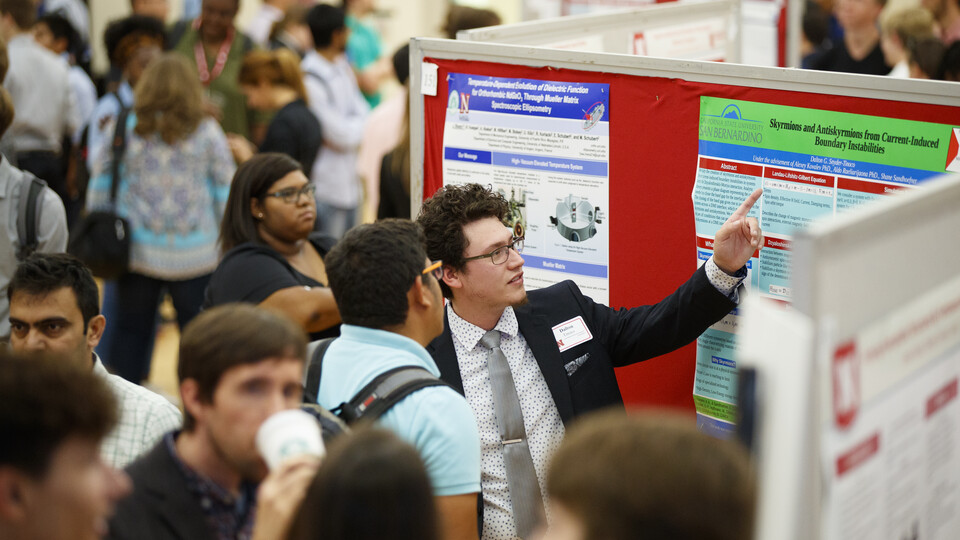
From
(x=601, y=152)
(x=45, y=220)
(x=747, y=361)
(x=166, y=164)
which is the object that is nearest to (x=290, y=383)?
(x=747, y=361)

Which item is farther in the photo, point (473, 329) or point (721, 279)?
point (473, 329)

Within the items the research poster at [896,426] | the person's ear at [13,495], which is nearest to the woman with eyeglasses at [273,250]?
the person's ear at [13,495]

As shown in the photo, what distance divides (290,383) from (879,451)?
3.22ft

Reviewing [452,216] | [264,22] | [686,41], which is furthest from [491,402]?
[264,22]

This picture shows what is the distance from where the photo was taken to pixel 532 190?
326 centimetres

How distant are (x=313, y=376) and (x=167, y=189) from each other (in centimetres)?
268

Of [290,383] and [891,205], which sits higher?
[891,205]

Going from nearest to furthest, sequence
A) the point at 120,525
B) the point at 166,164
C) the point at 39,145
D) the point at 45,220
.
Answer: the point at 120,525 < the point at 45,220 < the point at 166,164 < the point at 39,145

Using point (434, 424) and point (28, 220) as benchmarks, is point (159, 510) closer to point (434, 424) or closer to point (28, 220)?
point (434, 424)

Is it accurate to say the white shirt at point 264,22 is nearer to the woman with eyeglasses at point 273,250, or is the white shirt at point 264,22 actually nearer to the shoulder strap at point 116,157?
the shoulder strap at point 116,157

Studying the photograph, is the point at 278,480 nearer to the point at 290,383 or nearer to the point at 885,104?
the point at 290,383

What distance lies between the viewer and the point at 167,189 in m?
4.85

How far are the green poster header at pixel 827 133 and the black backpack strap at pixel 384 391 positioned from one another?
1.15 m

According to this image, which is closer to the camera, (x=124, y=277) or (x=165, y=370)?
(x=124, y=277)
